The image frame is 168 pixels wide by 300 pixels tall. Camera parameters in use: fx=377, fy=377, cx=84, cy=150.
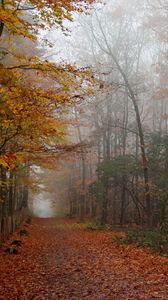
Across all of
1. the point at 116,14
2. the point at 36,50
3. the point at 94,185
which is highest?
the point at 116,14

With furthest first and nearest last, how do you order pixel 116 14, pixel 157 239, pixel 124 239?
1. pixel 116 14
2. pixel 124 239
3. pixel 157 239

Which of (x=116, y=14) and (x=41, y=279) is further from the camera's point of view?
(x=116, y=14)

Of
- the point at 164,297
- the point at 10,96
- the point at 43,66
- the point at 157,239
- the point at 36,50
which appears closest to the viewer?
the point at 164,297

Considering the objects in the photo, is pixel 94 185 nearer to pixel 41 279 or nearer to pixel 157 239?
pixel 157 239

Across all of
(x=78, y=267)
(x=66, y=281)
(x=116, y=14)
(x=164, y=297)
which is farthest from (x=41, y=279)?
(x=116, y=14)

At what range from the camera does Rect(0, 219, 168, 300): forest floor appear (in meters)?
8.55

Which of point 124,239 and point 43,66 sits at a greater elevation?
point 43,66

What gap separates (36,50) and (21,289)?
13147 mm

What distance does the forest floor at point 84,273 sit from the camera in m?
8.55

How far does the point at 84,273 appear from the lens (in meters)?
10.8

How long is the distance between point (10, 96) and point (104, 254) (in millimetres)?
7628

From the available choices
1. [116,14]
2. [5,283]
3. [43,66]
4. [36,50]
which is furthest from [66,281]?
[116,14]

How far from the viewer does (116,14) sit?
2316 centimetres

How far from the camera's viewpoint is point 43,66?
8.34 m
